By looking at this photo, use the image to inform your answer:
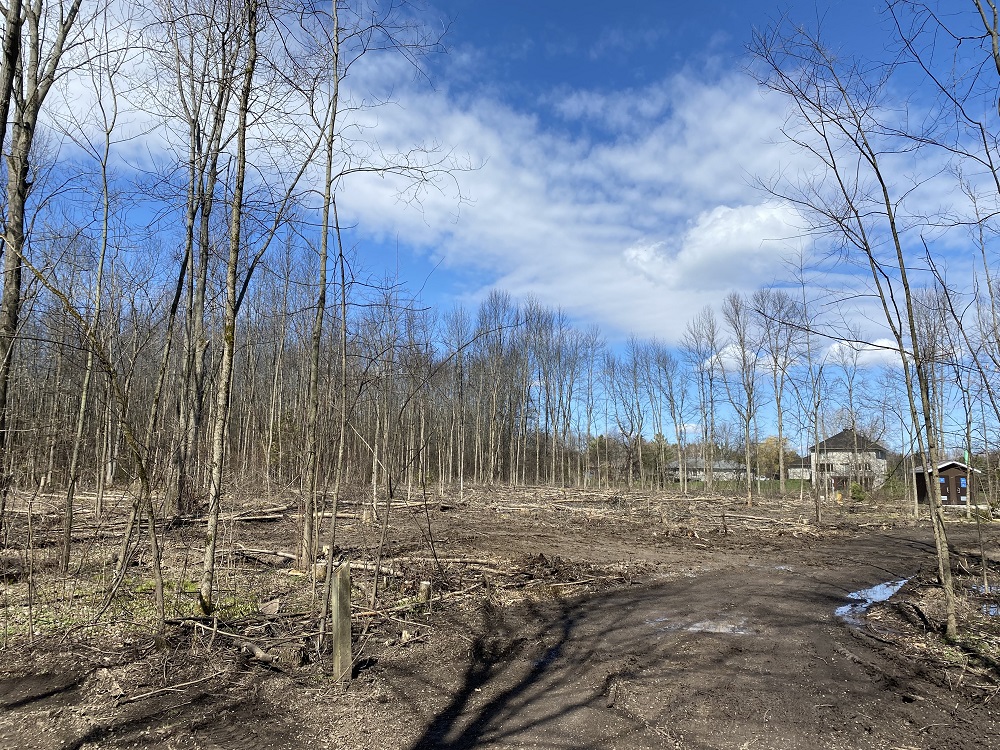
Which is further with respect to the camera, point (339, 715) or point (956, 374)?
point (956, 374)

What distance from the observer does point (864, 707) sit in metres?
4.63

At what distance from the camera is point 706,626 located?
698 cm

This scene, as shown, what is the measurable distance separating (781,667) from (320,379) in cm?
517

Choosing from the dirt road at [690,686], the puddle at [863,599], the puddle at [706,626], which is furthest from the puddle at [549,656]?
the puddle at [863,599]

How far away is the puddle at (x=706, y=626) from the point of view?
675cm

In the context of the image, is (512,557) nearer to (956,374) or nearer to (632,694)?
(632,694)

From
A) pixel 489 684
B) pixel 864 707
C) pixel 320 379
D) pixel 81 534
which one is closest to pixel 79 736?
pixel 489 684

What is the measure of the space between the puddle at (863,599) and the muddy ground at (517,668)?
0.25 ft

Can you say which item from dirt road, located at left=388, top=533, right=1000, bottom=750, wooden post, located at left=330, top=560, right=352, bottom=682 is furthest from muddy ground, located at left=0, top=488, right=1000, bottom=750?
wooden post, located at left=330, top=560, right=352, bottom=682

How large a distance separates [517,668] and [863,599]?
6337mm

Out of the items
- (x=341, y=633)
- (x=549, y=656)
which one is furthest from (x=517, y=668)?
(x=341, y=633)

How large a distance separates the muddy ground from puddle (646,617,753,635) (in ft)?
0.14

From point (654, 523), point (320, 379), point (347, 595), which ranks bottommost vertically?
point (654, 523)

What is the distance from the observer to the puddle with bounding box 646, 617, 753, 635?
22.2ft
